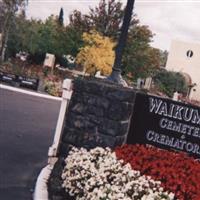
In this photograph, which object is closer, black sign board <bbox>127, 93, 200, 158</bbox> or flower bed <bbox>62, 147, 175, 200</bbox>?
flower bed <bbox>62, 147, 175, 200</bbox>

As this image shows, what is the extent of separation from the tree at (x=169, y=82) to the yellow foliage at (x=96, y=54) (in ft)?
49.3

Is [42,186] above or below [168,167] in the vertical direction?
below

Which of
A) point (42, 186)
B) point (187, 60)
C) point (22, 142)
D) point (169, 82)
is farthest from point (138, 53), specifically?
point (42, 186)

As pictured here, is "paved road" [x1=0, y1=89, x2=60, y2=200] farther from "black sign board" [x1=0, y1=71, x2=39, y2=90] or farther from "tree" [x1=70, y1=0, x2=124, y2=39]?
"tree" [x1=70, y1=0, x2=124, y2=39]

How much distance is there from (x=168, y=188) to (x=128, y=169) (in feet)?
1.94

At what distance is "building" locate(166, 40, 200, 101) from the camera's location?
6681 cm

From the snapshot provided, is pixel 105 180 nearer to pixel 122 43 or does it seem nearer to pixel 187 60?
pixel 122 43

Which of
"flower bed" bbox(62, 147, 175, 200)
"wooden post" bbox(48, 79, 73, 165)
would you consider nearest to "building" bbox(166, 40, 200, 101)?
"wooden post" bbox(48, 79, 73, 165)

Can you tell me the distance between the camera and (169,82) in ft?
185

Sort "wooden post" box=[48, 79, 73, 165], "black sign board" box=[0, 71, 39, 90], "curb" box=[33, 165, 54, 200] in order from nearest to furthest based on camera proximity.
Result: "curb" box=[33, 165, 54, 200], "wooden post" box=[48, 79, 73, 165], "black sign board" box=[0, 71, 39, 90]

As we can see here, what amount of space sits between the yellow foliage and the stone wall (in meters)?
29.3

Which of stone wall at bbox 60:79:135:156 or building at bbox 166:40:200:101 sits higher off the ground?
building at bbox 166:40:200:101

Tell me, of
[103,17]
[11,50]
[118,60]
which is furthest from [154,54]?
[118,60]

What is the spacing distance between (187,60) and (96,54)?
104 ft
